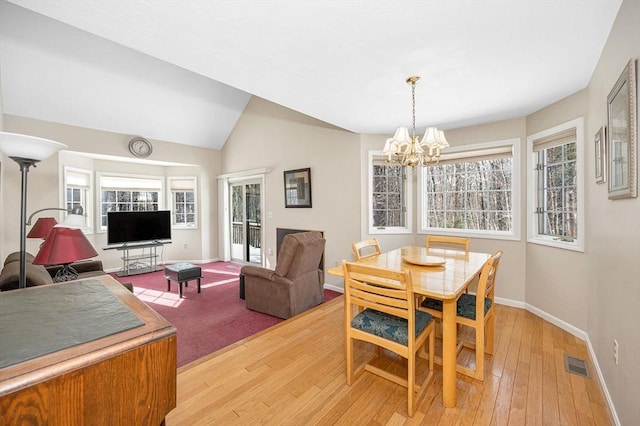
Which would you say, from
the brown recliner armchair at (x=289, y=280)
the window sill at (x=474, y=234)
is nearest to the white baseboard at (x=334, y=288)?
the brown recliner armchair at (x=289, y=280)

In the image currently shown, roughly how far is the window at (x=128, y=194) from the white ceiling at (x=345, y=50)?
191 centimetres

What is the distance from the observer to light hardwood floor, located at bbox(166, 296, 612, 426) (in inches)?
65.5

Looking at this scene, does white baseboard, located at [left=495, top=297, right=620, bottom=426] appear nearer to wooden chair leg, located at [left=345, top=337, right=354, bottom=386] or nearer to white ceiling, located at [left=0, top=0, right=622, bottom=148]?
wooden chair leg, located at [left=345, top=337, right=354, bottom=386]

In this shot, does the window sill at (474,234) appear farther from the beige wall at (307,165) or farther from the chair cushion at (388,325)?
the chair cushion at (388,325)

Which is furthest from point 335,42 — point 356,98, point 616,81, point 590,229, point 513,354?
point 513,354

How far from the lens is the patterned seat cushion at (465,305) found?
206cm

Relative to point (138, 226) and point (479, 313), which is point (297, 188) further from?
point (479, 313)

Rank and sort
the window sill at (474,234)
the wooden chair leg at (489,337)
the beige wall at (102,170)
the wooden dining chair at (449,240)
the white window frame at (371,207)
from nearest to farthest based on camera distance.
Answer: the wooden chair leg at (489,337), the wooden dining chair at (449,240), the window sill at (474,234), the beige wall at (102,170), the white window frame at (371,207)

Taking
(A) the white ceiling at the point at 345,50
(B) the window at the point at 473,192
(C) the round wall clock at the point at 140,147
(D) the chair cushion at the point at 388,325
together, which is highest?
(C) the round wall clock at the point at 140,147

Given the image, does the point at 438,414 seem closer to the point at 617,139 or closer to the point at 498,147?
the point at 617,139

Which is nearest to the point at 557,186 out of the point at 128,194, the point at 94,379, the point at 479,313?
the point at 479,313

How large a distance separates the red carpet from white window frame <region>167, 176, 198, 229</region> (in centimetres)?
158

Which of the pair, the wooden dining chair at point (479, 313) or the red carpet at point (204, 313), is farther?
the red carpet at point (204, 313)

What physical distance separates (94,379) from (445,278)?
1.96 metres
